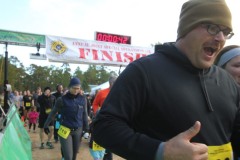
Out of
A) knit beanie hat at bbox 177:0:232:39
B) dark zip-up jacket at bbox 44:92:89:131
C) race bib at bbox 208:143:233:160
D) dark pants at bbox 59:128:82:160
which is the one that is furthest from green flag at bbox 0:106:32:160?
knit beanie hat at bbox 177:0:232:39

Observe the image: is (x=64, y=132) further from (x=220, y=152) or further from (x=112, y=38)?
(x=112, y=38)

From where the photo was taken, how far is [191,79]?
1.58m

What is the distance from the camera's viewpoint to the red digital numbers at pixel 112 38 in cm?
1205

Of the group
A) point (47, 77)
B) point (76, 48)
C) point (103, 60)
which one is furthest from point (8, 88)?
point (47, 77)

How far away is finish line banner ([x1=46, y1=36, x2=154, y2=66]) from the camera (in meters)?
10.7

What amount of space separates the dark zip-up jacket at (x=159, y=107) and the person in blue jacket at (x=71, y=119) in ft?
14.8

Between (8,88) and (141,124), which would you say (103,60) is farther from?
(141,124)

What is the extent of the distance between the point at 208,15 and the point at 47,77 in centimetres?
7098

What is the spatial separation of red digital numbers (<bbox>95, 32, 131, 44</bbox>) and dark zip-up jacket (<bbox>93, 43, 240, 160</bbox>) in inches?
414

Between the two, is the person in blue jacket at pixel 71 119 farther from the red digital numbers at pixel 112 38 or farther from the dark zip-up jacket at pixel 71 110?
the red digital numbers at pixel 112 38

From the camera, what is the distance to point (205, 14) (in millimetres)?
1562

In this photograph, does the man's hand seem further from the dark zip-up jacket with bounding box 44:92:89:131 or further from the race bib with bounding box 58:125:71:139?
the dark zip-up jacket with bounding box 44:92:89:131

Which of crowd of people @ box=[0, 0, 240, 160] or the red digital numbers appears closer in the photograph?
crowd of people @ box=[0, 0, 240, 160]

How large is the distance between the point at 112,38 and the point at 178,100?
36.1 feet
